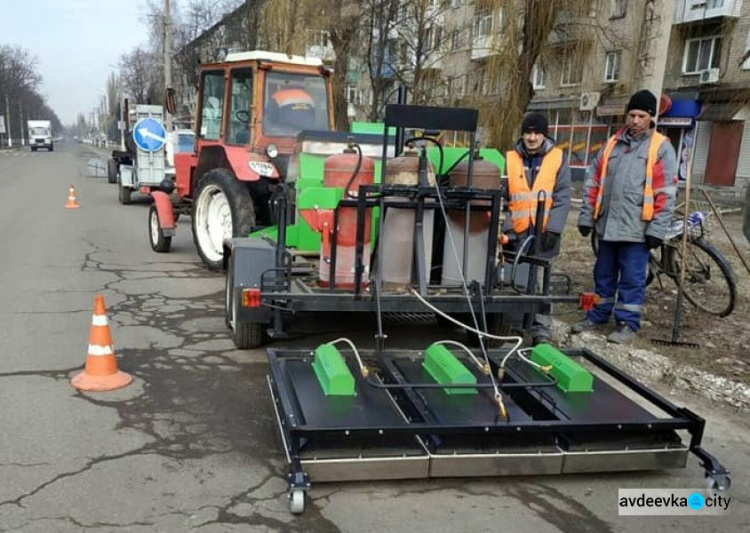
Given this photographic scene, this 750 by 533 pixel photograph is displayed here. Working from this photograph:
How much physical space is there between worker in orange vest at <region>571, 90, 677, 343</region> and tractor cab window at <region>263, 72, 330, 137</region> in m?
3.98

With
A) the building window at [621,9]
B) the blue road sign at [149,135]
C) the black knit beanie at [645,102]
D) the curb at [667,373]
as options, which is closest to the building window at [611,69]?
the building window at [621,9]

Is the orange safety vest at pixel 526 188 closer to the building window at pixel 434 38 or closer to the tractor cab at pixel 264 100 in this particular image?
the tractor cab at pixel 264 100

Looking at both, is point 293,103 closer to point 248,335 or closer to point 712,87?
point 248,335

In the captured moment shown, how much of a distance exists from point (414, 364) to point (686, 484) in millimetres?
1769

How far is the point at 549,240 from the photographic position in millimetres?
5699

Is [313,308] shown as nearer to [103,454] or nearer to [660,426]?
[103,454]

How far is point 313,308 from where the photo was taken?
459 centimetres

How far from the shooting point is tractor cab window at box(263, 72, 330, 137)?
27.4ft

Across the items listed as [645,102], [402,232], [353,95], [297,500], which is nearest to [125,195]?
[353,95]

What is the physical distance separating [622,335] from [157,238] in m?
7.26

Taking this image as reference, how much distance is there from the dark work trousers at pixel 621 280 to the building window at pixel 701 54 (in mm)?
24264

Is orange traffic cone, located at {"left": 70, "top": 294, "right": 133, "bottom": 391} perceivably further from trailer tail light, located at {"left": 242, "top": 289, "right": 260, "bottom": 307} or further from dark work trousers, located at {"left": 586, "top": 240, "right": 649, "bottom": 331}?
dark work trousers, located at {"left": 586, "top": 240, "right": 649, "bottom": 331}

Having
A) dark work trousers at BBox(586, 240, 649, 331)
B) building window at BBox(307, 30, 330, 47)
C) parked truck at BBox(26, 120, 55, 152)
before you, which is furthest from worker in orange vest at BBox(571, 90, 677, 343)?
parked truck at BBox(26, 120, 55, 152)

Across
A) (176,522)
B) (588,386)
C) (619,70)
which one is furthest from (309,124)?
(619,70)
